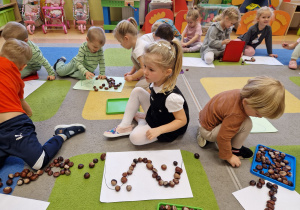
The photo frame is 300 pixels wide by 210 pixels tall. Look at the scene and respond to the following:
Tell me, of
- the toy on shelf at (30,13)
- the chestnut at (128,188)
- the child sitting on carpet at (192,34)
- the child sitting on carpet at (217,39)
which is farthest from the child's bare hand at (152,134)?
the toy on shelf at (30,13)

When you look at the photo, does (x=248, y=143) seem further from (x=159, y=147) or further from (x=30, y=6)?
(x=30, y=6)

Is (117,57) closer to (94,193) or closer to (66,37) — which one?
(66,37)

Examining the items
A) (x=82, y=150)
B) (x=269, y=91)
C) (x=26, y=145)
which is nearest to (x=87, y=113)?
(x=82, y=150)

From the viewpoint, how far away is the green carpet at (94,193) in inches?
41.6

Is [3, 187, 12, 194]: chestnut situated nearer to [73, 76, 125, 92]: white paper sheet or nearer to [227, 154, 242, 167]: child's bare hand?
[73, 76, 125, 92]: white paper sheet

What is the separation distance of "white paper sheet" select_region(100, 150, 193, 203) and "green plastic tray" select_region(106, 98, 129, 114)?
0.50 m

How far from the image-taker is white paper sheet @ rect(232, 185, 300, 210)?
1.08 m

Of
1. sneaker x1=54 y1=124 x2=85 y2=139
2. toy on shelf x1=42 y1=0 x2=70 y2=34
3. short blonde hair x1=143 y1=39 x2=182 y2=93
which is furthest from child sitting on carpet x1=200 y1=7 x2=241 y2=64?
toy on shelf x1=42 y1=0 x2=70 y2=34

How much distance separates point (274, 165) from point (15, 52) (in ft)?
6.08

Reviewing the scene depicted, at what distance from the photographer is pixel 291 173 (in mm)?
1243

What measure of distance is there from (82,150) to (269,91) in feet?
3.98

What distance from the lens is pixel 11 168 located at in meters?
1.22

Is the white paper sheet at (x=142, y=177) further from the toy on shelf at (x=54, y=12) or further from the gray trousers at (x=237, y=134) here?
the toy on shelf at (x=54, y=12)

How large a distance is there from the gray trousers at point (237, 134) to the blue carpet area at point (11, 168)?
1218 mm
